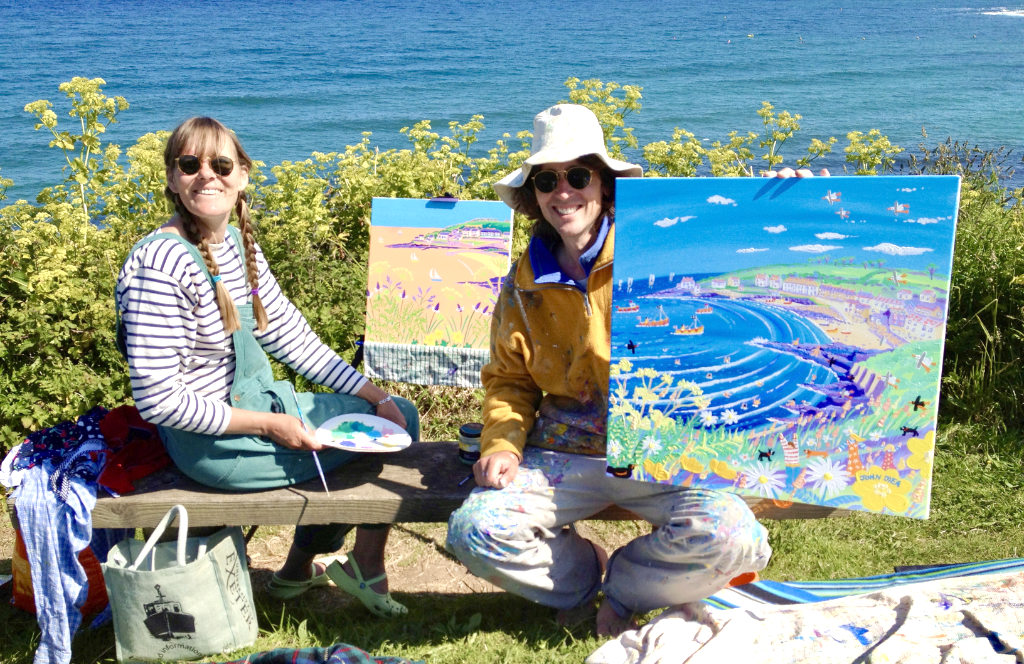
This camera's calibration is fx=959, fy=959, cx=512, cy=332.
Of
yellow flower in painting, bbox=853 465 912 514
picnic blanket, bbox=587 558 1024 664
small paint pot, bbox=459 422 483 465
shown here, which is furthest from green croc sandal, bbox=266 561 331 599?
yellow flower in painting, bbox=853 465 912 514

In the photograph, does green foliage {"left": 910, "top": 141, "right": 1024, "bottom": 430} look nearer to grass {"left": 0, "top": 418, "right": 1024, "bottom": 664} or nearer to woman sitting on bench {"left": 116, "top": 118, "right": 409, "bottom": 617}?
grass {"left": 0, "top": 418, "right": 1024, "bottom": 664}

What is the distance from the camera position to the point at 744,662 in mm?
2754

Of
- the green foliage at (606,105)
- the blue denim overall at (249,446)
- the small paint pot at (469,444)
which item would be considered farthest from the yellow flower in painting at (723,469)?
the green foliage at (606,105)

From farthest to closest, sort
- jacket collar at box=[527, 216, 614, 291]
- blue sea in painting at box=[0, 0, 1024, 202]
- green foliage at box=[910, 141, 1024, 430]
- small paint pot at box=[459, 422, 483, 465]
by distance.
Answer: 1. blue sea in painting at box=[0, 0, 1024, 202]
2. green foliage at box=[910, 141, 1024, 430]
3. small paint pot at box=[459, 422, 483, 465]
4. jacket collar at box=[527, 216, 614, 291]

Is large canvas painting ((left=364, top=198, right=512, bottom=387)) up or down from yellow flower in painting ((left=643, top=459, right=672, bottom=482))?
up

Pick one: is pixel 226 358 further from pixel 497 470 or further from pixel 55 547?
pixel 497 470

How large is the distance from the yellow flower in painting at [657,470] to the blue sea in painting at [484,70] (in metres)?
12.3

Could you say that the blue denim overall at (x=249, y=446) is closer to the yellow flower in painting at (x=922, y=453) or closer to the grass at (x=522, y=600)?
the grass at (x=522, y=600)

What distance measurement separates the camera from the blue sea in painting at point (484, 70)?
1936 centimetres

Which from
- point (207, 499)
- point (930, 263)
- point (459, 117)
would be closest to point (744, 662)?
point (930, 263)

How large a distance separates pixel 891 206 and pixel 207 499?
7.26 feet

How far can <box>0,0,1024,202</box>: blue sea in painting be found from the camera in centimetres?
1936

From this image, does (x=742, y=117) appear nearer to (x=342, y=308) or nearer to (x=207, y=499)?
(x=342, y=308)

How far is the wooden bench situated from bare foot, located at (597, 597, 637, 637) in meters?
0.30
